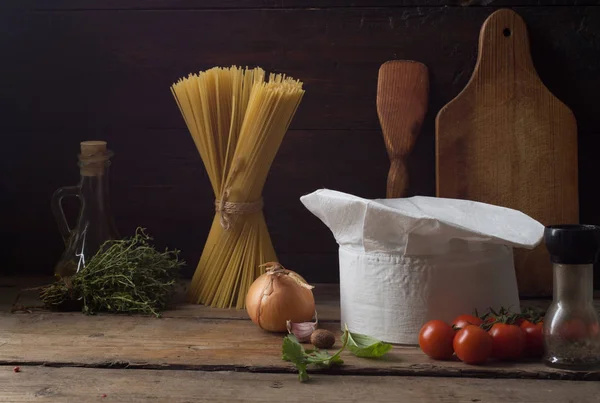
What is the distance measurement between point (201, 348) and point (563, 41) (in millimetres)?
800

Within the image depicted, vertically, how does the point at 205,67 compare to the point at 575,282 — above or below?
above

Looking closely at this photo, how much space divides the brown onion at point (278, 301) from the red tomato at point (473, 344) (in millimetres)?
247

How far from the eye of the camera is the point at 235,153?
1.35 meters

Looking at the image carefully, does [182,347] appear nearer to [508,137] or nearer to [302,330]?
[302,330]

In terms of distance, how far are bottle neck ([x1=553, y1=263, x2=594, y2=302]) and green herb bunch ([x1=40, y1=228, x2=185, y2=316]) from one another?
0.59 m

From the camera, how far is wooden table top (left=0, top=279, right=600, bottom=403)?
1.00 meters

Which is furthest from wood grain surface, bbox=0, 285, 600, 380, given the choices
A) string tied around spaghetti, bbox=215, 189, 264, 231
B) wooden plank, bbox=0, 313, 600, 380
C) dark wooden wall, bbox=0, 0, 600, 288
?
dark wooden wall, bbox=0, 0, 600, 288

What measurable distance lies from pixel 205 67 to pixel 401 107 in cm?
35

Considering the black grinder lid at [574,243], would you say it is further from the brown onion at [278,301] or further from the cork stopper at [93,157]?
the cork stopper at [93,157]

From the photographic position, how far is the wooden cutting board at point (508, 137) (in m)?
1.44

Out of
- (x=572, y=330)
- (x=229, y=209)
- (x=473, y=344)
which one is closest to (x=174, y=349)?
(x=229, y=209)

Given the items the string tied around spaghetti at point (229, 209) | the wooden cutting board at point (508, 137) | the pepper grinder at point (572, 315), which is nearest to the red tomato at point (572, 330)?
the pepper grinder at point (572, 315)

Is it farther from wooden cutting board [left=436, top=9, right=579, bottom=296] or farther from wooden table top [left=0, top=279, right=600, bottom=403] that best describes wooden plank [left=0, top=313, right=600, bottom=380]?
wooden cutting board [left=436, top=9, right=579, bottom=296]

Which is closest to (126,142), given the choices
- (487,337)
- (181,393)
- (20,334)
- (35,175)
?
(35,175)
